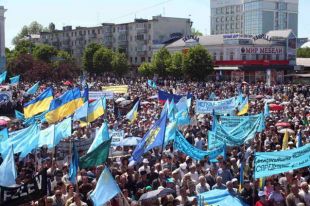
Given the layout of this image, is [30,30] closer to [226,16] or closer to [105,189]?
[226,16]

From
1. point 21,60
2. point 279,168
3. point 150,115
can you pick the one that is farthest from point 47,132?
point 21,60

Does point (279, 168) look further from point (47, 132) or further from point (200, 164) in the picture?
point (47, 132)

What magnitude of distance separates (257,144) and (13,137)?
7368mm

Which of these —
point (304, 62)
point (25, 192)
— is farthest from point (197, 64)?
point (25, 192)

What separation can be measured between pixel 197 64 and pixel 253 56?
40.4 ft

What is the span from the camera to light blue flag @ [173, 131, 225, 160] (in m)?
14.1

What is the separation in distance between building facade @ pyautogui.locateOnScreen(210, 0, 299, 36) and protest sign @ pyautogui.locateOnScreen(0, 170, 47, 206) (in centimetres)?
13011

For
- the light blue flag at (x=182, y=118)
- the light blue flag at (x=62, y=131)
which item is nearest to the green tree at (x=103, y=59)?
the light blue flag at (x=182, y=118)

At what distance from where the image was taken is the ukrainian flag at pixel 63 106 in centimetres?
1970

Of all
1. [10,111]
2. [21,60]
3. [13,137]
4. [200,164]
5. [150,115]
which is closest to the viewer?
[200,164]

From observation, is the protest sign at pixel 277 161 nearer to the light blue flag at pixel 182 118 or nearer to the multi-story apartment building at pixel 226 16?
the light blue flag at pixel 182 118

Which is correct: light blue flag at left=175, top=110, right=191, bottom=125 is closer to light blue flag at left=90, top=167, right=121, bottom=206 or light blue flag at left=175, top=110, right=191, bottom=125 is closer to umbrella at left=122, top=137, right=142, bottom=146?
umbrella at left=122, top=137, right=142, bottom=146

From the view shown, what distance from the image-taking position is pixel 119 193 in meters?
10.4

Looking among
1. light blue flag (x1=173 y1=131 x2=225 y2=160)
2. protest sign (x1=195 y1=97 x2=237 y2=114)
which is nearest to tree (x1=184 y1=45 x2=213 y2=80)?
protest sign (x1=195 y1=97 x2=237 y2=114)
